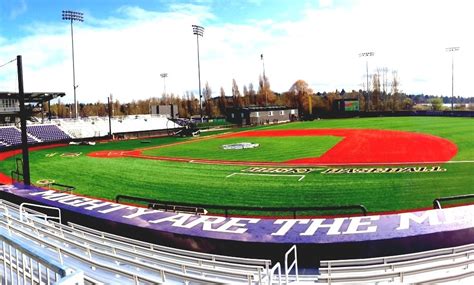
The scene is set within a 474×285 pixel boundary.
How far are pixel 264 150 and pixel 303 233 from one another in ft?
91.3

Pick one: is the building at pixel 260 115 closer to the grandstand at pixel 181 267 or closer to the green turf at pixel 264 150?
the green turf at pixel 264 150

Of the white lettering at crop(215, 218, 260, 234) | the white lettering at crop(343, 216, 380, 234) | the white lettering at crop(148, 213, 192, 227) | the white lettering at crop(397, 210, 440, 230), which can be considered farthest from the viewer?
the white lettering at crop(148, 213, 192, 227)

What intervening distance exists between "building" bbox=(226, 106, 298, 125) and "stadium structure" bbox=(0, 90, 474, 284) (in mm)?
31823

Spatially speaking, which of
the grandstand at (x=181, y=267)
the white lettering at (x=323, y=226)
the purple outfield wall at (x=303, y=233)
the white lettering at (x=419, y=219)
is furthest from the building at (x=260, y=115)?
the grandstand at (x=181, y=267)

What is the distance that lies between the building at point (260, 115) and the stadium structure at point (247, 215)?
31823 mm

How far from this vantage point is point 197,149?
40594 mm

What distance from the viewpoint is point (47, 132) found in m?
57.5

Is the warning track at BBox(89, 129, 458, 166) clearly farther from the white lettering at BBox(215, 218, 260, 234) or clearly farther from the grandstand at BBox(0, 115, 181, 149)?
the white lettering at BBox(215, 218, 260, 234)

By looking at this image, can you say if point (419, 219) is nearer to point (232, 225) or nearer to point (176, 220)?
point (232, 225)

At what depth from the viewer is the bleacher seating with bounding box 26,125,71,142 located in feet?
180

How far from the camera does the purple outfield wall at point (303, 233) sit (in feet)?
28.6

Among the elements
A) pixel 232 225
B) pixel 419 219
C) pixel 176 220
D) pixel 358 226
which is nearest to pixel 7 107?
pixel 176 220

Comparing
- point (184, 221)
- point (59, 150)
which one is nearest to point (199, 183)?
point (184, 221)

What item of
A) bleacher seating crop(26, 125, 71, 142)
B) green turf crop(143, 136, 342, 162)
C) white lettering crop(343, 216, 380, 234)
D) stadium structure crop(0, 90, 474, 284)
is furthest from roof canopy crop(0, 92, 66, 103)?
white lettering crop(343, 216, 380, 234)
